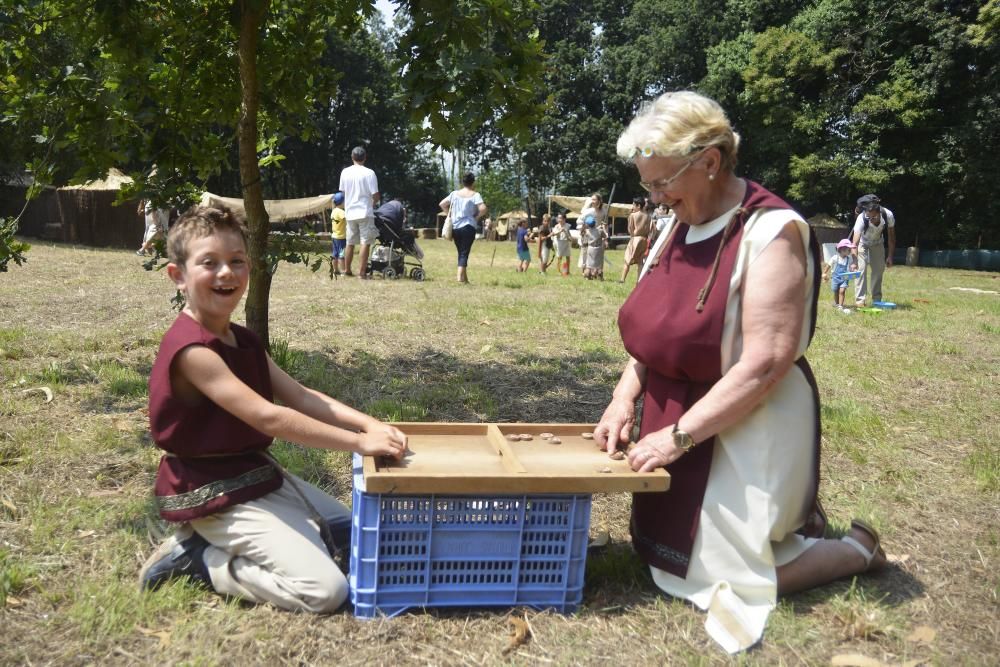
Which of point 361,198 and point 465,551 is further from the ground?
point 361,198

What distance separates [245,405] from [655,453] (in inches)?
57.7

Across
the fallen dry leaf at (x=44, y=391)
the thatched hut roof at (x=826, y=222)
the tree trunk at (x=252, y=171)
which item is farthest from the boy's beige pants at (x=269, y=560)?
the thatched hut roof at (x=826, y=222)

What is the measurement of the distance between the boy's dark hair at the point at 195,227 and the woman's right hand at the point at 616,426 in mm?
1609

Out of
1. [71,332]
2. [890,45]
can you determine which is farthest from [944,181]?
[71,332]

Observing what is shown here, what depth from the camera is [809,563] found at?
2.98 metres

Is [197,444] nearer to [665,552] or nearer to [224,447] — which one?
[224,447]

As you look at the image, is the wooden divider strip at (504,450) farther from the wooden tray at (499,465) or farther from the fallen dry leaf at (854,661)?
the fallen dry leaf at (854,661)

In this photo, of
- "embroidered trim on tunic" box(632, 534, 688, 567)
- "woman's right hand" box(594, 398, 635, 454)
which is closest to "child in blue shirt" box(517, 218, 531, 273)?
"woman's right hand" box(594, 398, 635, 454)

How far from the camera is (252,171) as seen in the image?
516 centimetres

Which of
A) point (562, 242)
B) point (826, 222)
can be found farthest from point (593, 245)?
point (826, 222)

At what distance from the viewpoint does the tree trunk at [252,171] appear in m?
4.91

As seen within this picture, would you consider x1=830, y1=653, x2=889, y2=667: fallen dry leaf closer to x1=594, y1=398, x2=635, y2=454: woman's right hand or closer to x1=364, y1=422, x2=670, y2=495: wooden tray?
x1=364, y1=422, x2=670, y2=495: wooden tray

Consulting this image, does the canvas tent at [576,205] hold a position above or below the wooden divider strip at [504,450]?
above

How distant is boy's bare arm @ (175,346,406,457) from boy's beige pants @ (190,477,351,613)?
33 cm
